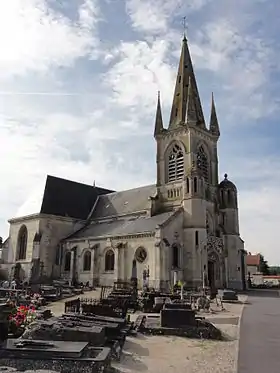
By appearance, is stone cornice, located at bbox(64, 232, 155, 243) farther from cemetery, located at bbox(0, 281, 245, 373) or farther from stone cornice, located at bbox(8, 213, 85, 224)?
cemetery, located at bbox(0, 281, 245, 373)

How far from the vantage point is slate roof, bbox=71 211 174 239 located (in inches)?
1350

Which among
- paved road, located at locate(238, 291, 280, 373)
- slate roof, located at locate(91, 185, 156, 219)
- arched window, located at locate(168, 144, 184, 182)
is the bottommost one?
paved road, located at locate(238, 291, 280, 373)

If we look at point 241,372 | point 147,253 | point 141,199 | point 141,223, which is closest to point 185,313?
point 241,372

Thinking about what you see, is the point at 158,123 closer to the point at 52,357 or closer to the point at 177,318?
the point at 177,318

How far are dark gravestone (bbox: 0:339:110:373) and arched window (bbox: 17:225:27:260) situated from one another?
1518 inches

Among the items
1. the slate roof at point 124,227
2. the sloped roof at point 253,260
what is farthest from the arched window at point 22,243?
the sloped roof at point 253,260

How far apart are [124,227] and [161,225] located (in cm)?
602

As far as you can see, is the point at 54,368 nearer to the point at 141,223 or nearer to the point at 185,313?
the point at 185,313

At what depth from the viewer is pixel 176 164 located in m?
39.0

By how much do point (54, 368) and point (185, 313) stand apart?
6954 millimetres

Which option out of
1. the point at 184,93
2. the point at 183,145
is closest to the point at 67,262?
the point at 183,145

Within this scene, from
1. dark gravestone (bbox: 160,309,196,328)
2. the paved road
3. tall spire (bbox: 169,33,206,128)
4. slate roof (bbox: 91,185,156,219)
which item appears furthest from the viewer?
tall spire (bbox: 169,33,206,128)

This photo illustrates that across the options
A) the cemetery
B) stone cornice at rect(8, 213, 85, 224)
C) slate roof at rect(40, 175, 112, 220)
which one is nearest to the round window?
stone cornice at rect(8, 213, 85, 224)

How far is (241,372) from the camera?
6957 mm
